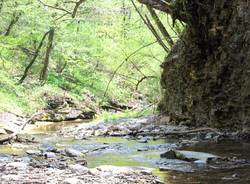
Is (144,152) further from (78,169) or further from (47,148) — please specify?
(78,169)

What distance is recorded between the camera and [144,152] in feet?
30.3

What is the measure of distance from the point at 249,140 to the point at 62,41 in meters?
16.6

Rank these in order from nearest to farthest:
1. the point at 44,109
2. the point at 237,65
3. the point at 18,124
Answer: the point at 237,65
the point at 18,124
the point at 44,109

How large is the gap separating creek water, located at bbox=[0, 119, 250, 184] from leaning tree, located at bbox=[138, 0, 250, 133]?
72.0 inches

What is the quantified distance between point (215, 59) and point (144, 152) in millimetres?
4084

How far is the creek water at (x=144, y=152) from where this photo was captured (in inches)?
251

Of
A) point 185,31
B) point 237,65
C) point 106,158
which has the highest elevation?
point 185,31

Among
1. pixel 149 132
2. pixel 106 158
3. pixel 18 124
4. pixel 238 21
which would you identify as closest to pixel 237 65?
pixel 238 21

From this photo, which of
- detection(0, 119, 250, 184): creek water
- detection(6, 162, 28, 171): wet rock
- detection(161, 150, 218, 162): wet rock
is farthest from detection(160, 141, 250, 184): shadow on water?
detection(6, 162, 28, 171): wet rock

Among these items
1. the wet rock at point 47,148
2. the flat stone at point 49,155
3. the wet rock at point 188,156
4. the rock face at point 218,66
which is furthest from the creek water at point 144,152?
the rock face at point 218,66

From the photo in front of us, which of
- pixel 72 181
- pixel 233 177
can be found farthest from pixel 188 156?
pixel 72 181

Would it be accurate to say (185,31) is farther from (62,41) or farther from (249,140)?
(62,41)

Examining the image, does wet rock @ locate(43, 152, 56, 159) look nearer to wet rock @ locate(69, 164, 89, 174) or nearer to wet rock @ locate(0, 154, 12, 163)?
wet rock @ locate(0, 154, 12, 163)

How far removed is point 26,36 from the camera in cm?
2380
